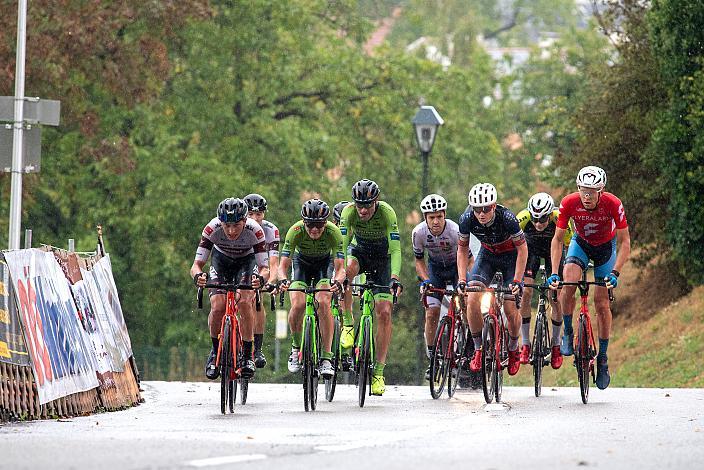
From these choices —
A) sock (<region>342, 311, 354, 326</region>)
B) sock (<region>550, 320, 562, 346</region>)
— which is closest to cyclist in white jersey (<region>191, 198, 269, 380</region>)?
sock (<region>342, 311, 354, 326</region>)

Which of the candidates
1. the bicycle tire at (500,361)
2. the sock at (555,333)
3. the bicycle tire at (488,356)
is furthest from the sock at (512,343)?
the bicycle tire at (488,356)

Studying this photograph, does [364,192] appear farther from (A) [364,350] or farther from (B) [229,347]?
(B) [229,347]

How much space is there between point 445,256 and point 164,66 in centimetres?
2108

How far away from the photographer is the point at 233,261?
1791cm

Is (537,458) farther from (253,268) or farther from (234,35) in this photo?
(234,35)

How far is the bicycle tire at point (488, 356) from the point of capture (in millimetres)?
17781

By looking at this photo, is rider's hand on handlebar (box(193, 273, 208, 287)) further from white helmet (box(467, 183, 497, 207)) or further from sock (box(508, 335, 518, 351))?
sock (box(508, 335, 518, 351))

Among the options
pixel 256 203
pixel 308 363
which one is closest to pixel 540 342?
pixel 308 363

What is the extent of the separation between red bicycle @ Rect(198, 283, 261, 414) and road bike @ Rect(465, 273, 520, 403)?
95.8 inches

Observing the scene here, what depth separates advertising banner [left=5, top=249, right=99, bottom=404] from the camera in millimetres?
15672

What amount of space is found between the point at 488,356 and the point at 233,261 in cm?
270

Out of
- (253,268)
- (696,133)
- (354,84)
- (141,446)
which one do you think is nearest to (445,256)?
(253,268)

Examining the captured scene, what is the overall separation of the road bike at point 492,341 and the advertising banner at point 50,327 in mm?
3857

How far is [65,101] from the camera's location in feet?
129
